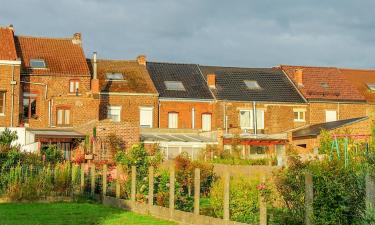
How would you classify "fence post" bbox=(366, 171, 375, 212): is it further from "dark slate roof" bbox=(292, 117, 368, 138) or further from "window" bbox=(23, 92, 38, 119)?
"window" bbox=(23, 92, 38, 119)

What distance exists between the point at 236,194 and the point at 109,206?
25.8 ft

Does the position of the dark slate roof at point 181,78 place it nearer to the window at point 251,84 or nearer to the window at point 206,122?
the window at point 206,122

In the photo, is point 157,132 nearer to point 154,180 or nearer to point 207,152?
point 207,152

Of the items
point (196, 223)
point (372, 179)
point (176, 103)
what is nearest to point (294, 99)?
point (176, 103)

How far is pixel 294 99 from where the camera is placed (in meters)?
57.2

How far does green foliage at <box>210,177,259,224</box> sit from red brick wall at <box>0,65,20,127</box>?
35.1 m

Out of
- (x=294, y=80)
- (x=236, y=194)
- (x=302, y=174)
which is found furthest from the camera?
(x=294, y=80)

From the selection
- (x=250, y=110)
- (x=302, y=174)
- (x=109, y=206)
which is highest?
(x=250, y=110)

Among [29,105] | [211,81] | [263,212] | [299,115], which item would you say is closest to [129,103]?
[29,105]

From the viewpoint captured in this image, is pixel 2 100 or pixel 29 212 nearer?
pixel 29 212

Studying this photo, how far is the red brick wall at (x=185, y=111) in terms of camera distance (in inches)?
2137

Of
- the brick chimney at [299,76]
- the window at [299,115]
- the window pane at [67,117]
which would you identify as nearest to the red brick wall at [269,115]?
the window at [299,115]

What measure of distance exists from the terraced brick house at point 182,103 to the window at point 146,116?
0.80 meters

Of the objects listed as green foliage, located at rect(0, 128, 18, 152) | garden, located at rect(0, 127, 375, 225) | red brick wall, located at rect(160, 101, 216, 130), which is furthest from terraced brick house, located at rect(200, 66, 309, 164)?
garden, located at rect(0, 127, 375, 225)
